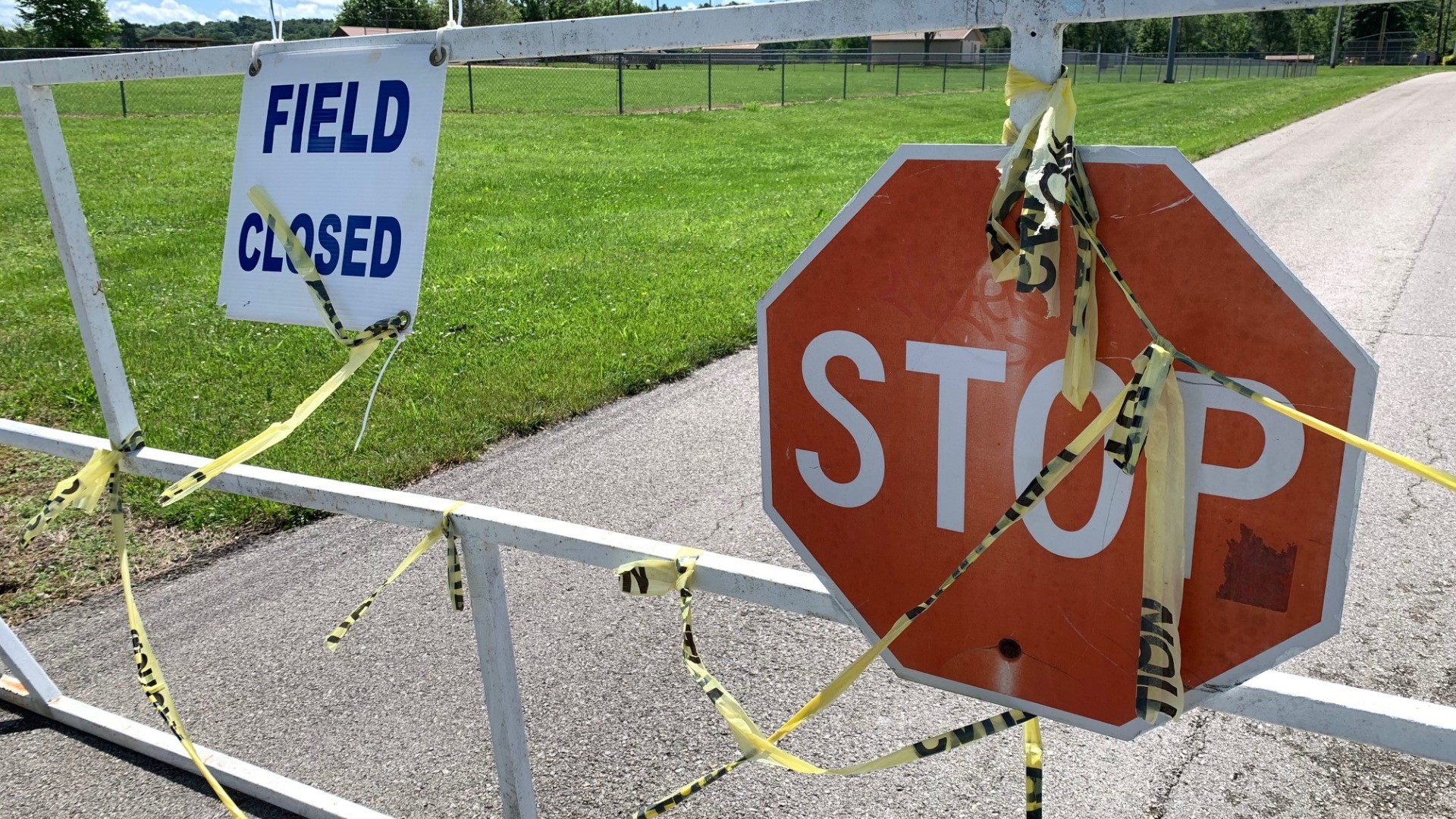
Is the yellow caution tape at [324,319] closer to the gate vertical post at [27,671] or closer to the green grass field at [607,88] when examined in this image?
the gate vertical post at [27,671]

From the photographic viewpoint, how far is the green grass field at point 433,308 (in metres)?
5.19

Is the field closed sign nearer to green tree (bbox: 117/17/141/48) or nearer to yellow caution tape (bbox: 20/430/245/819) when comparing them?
yellow caution tape (bbox: 20/430/245/819)

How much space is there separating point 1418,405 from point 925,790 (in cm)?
450

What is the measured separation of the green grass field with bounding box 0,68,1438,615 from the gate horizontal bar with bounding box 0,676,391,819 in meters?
0.97

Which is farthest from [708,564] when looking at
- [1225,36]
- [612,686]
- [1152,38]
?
[1225,36]

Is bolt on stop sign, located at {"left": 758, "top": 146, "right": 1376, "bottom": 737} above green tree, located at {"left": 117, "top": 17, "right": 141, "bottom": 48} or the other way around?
the other way around

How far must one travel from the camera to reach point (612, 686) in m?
3.32

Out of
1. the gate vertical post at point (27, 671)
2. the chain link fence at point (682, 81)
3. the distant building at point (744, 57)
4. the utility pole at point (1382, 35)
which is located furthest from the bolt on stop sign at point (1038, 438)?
the utility pole at point (1382, 35)

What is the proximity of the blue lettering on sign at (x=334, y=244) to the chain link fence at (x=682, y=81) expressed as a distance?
29.3 ft

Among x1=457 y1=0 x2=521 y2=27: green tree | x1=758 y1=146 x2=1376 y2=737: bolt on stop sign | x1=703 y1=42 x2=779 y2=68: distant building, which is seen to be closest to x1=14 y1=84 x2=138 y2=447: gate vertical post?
x1=758 y1=146 x2=1376 y2=737: bolt on stop sign

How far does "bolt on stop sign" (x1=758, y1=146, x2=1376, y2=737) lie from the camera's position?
1234 millimetres

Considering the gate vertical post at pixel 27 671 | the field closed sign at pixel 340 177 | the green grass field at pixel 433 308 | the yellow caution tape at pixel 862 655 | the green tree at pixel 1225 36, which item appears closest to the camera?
the yellow caution tape at pixel 862 655

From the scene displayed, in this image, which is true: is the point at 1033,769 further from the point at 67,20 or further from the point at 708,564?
the point at 67,20

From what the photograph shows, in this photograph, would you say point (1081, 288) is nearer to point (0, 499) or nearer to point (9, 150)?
point (0, 499)
